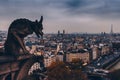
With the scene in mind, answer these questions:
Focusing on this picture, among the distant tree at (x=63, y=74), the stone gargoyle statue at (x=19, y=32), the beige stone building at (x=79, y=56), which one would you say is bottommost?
the beige stone building at (x=79, y=56)

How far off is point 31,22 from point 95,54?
83592 mm

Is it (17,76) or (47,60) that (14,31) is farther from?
(47,60)

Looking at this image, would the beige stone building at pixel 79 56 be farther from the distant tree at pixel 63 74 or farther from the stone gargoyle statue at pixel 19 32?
the stone gargoyle statue at pixel 19 32

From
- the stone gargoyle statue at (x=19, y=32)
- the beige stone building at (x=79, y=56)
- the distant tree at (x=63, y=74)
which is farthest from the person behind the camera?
the beige stone building at (x=79, y=56)

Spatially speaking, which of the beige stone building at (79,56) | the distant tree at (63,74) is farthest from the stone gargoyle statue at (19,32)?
the beige stone building at (79,56)

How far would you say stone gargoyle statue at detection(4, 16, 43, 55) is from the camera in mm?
19016

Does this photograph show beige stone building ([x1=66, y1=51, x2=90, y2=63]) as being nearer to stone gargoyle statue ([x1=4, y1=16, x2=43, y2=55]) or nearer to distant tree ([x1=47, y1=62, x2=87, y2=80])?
distant tree ([x1=47, y1=62, x2=87, y2=80])

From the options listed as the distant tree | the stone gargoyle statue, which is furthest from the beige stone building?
the stone gargoyle statue

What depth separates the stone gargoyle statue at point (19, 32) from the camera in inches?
749

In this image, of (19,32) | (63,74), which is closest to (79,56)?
(63,74)

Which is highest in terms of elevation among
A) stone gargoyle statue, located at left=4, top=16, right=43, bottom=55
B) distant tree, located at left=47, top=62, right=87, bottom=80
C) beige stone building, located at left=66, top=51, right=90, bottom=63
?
stone gargoyle statue, located at left=4, top=16, right=43, bottom=55

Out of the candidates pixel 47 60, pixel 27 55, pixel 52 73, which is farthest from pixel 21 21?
pixel 47 60

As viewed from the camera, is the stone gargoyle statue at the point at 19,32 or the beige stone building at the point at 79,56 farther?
the beige stone building at the point at 79,56

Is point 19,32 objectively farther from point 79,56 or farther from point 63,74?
point 79,56
